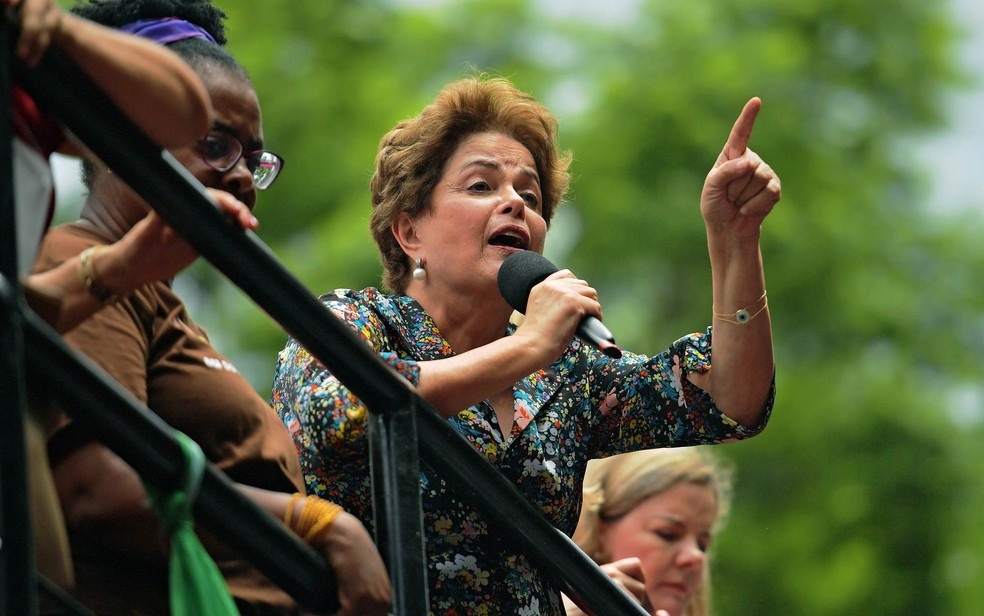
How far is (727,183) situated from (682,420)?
21.2 inches

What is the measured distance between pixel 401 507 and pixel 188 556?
414 mm

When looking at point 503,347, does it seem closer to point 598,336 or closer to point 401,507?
point 598,336

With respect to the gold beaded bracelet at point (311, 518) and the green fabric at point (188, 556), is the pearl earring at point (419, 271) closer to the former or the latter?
the gold beaded bracelet at point (311, 518)

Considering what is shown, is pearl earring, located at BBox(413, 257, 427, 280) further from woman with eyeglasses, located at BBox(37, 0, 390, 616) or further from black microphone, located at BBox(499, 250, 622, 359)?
woman with eyeglasses, located at BBox(37, 0, 390, 616)

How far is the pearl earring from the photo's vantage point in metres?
3.74

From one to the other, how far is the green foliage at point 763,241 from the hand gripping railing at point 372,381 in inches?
361

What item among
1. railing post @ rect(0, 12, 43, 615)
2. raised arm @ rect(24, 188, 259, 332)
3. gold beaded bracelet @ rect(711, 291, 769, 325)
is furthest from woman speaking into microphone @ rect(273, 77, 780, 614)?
railing post @ rect(0, 12, 43, 615)

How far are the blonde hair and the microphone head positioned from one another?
1557mm

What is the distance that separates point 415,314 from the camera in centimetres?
365

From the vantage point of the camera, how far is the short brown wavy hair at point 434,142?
3854 millimetres

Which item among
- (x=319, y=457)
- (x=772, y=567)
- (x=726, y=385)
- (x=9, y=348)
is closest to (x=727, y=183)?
(x=726, y=385)

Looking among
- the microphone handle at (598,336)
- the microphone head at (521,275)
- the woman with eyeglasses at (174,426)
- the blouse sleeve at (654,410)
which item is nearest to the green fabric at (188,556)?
the woman with eyeglasses at (174,426)

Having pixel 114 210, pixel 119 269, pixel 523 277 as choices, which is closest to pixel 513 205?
pixel 523 277

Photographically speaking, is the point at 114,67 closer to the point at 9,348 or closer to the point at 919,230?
the point at 9,348
